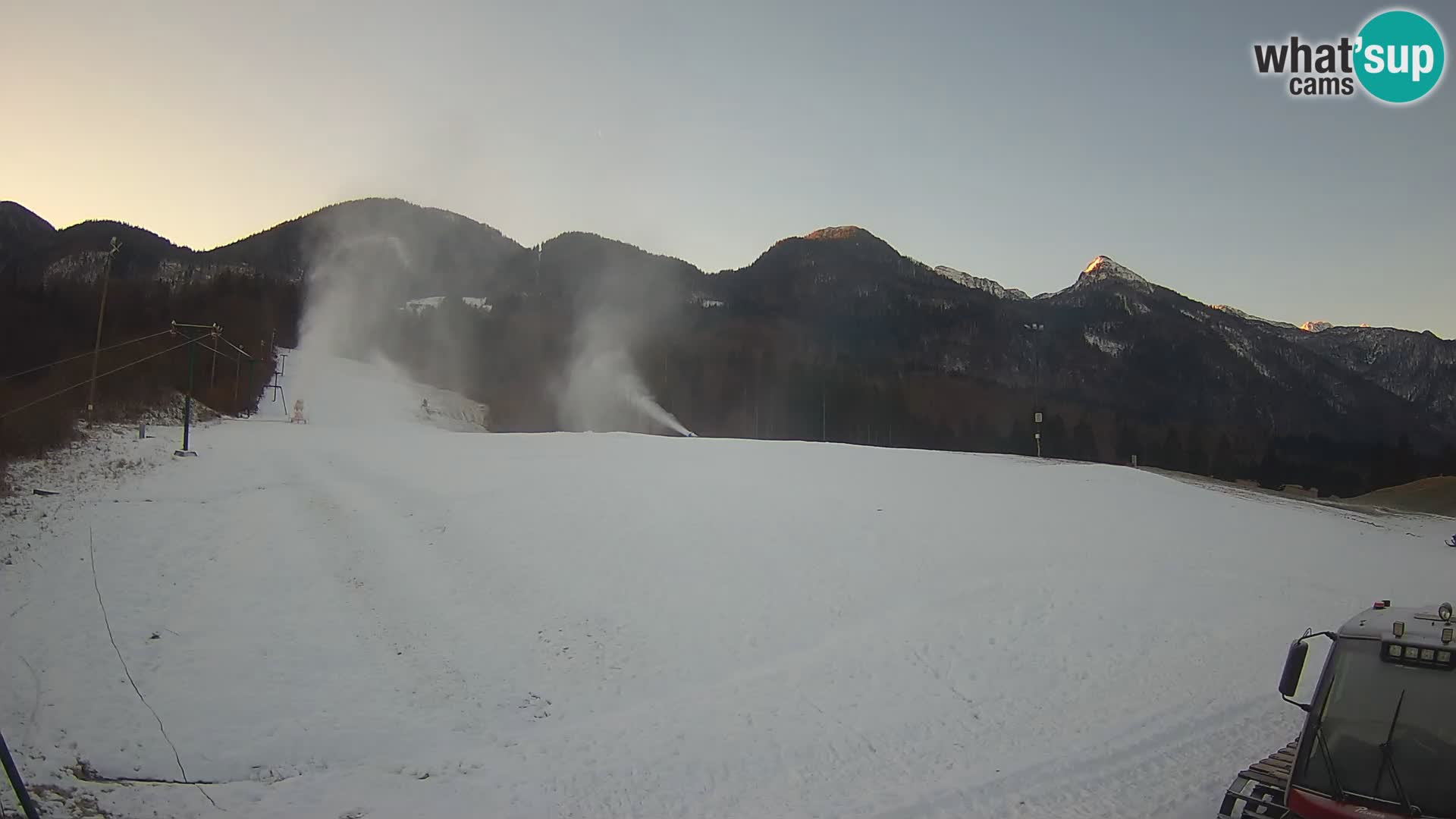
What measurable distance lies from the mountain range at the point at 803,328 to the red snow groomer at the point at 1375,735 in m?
67.5

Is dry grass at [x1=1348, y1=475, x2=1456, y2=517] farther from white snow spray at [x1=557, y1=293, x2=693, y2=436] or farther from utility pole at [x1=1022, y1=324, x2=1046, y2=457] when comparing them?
white snow spray at [x1=557, y1=293, x2=693, y2=436]

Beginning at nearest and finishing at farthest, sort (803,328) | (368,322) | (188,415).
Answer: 1. (188,415)
2. (368,322)
3. (803,328)

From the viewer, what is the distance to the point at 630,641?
11812mm

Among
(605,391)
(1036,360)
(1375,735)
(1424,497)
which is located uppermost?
(1036,360)

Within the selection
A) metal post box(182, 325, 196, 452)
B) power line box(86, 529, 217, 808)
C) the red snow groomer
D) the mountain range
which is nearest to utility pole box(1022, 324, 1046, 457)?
the mountain range

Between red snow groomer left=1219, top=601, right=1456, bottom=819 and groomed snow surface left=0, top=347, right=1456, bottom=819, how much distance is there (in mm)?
1862

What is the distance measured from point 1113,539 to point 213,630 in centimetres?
1878

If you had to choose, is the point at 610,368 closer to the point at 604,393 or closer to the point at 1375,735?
the point at 604,393

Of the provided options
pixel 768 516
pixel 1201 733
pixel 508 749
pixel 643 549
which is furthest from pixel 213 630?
pixel 1201 733

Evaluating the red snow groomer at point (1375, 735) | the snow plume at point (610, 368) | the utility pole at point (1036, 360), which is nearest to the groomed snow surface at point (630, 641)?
the red snow groomer at point (1375, 735)

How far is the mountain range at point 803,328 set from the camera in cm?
9025

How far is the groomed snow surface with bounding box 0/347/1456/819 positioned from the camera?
25.7ft

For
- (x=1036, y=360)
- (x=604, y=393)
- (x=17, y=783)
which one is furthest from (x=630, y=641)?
(x=1036, y=360)

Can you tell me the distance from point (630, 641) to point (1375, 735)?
891 centimetres
